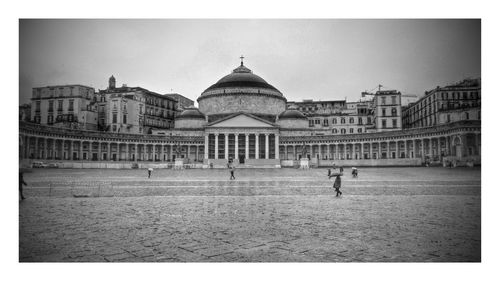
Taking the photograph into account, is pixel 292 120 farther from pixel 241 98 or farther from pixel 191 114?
pixel 191 114

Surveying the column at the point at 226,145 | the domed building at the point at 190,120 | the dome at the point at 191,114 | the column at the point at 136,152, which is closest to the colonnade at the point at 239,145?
the column at the point at 226,145

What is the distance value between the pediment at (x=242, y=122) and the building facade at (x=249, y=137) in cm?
18

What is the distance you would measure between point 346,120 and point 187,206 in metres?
69.5

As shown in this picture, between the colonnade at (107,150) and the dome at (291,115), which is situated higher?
the dome at (291,115)

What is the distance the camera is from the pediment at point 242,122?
60.5 m

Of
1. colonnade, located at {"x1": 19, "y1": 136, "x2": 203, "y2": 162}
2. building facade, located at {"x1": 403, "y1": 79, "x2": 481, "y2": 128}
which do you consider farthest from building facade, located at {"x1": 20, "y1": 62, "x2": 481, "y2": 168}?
building facade, located at {"x1": 403, "y1": 79, "x2": 481, "y2": 128}

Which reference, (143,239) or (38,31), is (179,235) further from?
(38,31)

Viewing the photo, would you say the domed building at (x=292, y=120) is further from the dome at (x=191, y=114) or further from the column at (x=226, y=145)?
the dome at (x=191, y=114)

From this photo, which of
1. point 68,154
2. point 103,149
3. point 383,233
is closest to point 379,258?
point 383,233

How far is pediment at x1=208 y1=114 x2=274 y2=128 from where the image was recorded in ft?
198

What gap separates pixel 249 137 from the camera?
61094 mm

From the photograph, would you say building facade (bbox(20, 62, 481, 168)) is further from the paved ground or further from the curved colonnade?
the paved ground

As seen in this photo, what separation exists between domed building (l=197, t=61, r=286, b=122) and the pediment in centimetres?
899

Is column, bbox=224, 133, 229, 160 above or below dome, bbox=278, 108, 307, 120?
below
